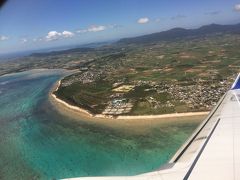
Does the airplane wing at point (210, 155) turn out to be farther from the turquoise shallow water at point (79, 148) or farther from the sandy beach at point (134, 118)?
the sandy beach at point (134, 118)

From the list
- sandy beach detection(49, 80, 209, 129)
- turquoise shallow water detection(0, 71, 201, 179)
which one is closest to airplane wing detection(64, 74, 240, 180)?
turquoise shallow water detection(0, 71, 201, 179)

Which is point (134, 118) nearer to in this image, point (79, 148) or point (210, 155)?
point (79, 148)

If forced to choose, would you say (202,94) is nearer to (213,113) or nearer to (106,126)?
(106,126)

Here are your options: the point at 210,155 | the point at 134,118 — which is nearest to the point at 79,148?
the point at 134,118

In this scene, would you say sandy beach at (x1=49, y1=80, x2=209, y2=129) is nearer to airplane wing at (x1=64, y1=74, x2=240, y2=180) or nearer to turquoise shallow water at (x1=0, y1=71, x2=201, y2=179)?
turquoise shallow water at (x1=0, y1=71, x2=201, y2=179)

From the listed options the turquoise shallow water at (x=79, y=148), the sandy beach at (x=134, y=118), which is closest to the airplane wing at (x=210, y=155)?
the turquoise shallow water at (x=79, y=148)
